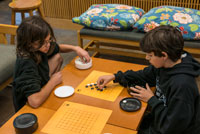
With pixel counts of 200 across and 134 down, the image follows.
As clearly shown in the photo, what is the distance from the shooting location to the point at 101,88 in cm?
161

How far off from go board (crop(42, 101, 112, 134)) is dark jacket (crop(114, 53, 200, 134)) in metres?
0.29

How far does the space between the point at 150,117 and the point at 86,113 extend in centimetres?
46

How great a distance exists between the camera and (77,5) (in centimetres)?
382

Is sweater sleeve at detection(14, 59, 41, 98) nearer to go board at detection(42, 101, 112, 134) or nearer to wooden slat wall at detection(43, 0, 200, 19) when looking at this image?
go board at detection(42, 101, 112, 134)

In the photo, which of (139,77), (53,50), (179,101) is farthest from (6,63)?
(179,101)

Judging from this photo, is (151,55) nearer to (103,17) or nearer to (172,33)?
(172,33)

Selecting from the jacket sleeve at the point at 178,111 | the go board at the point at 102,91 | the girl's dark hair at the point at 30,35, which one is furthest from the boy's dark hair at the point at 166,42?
the girl's dark hair at the point at 30,35

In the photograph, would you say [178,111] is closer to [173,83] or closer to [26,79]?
[173,83]

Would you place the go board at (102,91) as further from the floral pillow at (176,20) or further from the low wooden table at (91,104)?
the floral pillow at (176,20)

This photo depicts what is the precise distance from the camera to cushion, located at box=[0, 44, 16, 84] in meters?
2.20

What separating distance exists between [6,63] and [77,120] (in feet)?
3.99

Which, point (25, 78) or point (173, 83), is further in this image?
point (25, 78)

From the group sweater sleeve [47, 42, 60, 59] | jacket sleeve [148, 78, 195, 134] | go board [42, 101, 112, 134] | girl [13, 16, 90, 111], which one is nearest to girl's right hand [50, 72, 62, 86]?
girl [13, 16, 90, 111]

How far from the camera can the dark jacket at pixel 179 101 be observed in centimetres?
120
